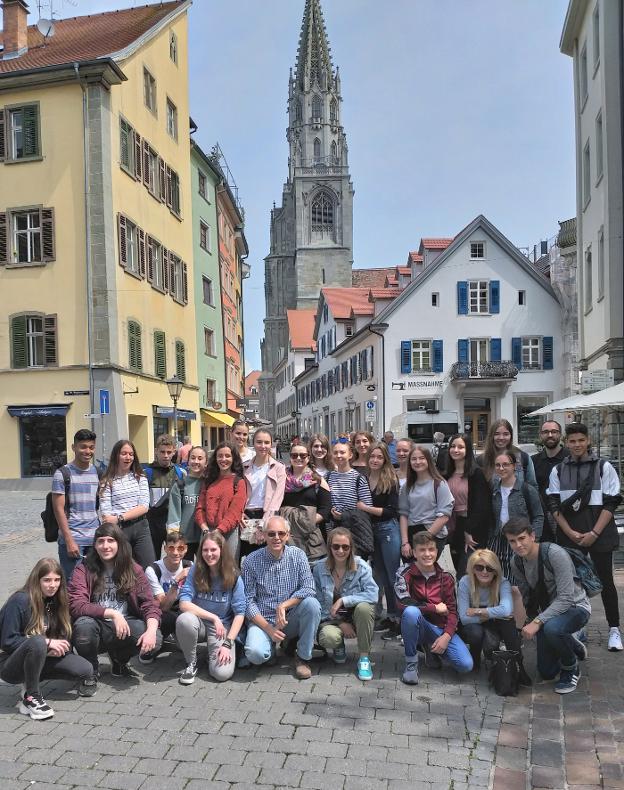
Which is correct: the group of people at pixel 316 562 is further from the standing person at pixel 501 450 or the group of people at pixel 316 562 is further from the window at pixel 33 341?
the window at pixel 33 341

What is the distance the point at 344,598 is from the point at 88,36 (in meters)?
26.7

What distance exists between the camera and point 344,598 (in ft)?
19.5

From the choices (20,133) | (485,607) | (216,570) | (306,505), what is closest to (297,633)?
(216,570)

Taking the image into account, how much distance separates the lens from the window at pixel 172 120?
2892 centimetres

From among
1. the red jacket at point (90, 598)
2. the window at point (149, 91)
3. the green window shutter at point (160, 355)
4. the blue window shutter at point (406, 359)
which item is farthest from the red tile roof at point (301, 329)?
the red jacket at point (90, 598)

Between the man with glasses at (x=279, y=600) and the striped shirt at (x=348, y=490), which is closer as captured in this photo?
the man with glasses at (x=279, y=600)

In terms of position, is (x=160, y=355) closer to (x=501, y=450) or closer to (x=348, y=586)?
(x=501, y=450)

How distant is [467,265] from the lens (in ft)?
129

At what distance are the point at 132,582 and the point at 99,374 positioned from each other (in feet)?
57.5

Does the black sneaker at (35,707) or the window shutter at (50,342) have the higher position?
the window shutter at (50,342)

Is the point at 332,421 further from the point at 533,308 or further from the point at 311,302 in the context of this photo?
the point at 311,302

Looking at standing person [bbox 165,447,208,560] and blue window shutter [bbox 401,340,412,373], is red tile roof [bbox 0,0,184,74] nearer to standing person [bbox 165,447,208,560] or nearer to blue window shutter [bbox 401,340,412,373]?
blue window shutter [bbox 401,340,412,373]

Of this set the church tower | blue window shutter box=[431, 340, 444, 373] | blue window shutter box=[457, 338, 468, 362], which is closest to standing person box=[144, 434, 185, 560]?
blue window shutter box=[431, 340, 444, 373]

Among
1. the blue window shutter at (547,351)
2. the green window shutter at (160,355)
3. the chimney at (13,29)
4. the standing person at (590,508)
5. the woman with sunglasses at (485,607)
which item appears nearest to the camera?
the woman with sunglasses at (485,607)
